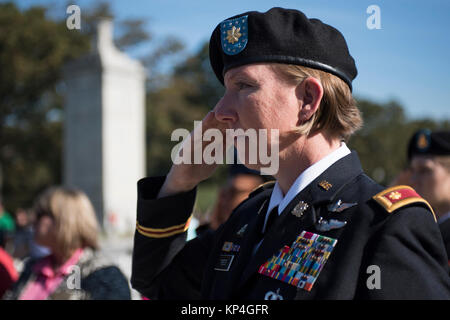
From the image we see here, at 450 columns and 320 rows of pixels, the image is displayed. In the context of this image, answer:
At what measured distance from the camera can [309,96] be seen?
1.76 m

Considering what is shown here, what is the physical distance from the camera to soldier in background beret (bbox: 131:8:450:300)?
1.48 metres

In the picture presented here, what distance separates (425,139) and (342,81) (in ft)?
6.93

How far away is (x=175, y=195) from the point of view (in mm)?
2199

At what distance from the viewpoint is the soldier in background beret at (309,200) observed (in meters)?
1.48

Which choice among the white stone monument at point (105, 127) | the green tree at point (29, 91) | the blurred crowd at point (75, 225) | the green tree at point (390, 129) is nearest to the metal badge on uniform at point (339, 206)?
the blurred crowd at point (75, 225)

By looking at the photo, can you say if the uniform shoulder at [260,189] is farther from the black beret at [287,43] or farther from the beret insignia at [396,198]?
the beret insignia at [396,198]

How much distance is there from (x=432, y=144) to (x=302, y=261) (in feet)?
7.65

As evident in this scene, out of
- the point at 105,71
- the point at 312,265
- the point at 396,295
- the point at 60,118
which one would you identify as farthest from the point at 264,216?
the point at 60,118

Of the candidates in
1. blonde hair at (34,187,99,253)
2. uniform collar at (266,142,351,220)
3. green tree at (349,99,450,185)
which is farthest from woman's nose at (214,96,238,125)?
green tree at (349,99,450,185)

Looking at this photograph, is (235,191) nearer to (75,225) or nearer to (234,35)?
(75,225)

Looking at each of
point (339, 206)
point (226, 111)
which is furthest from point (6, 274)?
point (339, 206)

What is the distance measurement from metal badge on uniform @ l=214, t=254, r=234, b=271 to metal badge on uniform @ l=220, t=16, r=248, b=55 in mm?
736

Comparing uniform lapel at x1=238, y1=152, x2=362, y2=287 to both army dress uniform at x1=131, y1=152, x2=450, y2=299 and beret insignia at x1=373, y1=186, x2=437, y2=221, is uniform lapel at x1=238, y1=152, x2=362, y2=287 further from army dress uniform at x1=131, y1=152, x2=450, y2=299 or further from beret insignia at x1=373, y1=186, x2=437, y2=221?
beret insignia at x1=373, y1=186, x2=437, y2=221

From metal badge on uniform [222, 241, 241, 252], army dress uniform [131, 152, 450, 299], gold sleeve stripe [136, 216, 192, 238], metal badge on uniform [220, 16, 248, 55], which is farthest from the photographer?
gold sleeve stripe [136, 216, 192, 238]
